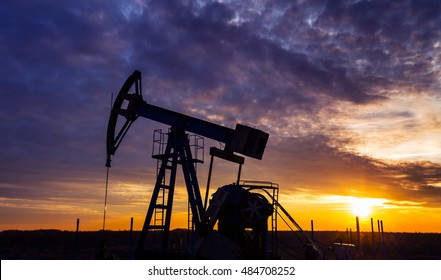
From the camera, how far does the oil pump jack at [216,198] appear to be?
16.5m

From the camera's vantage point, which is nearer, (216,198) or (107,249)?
(216,198)

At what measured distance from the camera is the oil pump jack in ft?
54.0

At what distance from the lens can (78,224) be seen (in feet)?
70.9

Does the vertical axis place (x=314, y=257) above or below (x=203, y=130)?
below

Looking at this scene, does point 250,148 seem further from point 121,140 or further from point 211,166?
point 121,140

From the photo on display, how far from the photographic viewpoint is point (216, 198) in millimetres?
17328

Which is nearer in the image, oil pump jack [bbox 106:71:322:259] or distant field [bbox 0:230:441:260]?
oil pump jack [bbox 106:71:322:259]

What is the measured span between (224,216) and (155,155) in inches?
179

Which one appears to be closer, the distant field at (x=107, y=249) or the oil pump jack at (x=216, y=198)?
the oil pump jack at (x=216, y=198)
